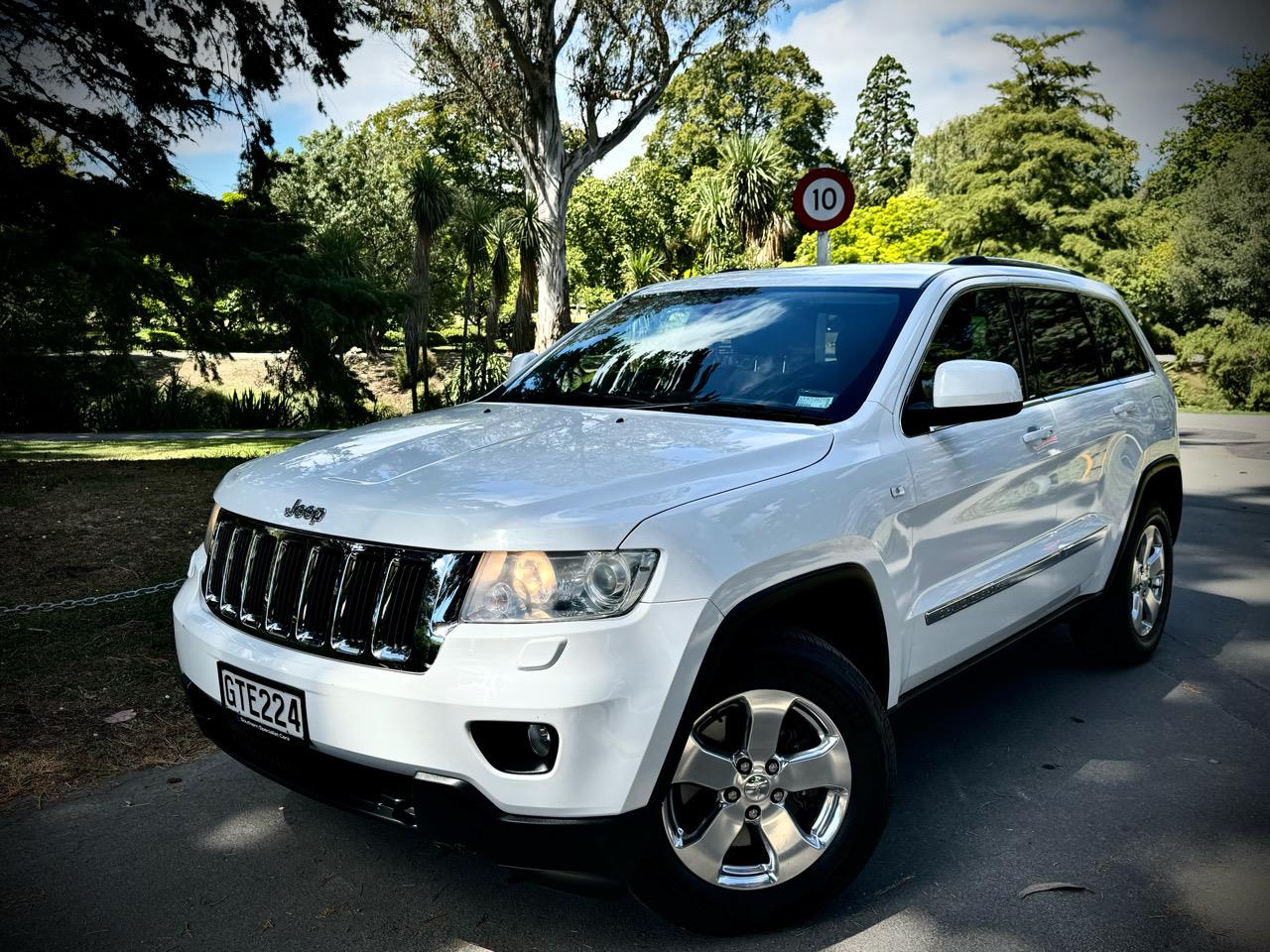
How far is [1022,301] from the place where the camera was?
4.33 meters

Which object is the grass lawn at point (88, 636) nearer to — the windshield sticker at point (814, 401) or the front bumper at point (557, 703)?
the front bumper at point (557, 703)

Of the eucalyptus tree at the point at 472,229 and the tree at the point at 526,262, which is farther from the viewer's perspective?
the eucalyptus tree at the point at 472,229

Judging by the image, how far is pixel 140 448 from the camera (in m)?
15.6

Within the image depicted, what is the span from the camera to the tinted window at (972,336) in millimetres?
3586

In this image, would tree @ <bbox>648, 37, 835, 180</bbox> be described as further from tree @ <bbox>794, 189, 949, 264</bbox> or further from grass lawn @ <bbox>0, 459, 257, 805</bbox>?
grass lawn @ <bbox>0, 459, 257, 805</bbox>

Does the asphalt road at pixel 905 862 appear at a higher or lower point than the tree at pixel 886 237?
lower

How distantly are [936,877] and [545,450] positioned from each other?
176 cm

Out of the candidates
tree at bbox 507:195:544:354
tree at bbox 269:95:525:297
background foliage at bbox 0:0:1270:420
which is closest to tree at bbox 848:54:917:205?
background foliage at bbox 0:0:1270:420

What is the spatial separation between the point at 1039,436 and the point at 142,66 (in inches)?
312

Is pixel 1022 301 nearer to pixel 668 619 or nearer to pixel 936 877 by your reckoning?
pixel 936 877

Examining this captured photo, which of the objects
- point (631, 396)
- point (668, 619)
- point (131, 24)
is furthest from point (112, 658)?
point (131, 24)

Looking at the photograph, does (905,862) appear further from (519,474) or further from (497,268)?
(497,268)

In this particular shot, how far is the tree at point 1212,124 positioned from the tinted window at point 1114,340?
135 ft

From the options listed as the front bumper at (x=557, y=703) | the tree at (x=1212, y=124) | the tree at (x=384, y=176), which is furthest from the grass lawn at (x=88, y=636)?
the tree at (x=1212, y=124)
